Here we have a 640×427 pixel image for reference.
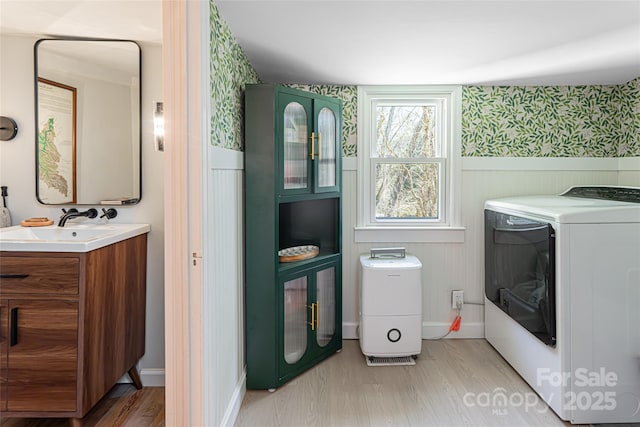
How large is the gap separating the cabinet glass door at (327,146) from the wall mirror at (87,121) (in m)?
1.08

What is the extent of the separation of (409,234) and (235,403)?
69.2 inches

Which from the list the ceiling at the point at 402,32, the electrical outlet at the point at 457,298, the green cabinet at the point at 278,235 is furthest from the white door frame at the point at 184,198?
the electrical outlet at the point at 457,298

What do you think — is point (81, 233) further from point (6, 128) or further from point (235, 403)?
point (235, 403)

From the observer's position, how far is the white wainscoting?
175 centimetres

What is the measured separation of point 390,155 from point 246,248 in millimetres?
1508

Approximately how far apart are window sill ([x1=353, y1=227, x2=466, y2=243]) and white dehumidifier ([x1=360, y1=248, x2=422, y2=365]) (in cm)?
44

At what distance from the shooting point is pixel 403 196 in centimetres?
332

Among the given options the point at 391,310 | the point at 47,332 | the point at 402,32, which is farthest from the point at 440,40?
the point at 47,332

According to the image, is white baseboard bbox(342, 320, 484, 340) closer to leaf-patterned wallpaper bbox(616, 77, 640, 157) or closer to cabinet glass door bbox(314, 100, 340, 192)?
cabinet glass door bbox(314, 100, 340, 192)

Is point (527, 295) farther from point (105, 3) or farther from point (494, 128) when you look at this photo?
point (105, 3)

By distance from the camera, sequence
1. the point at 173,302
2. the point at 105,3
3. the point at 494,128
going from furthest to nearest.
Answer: the point at 494,128, the point at 105,3, the point at 173,302

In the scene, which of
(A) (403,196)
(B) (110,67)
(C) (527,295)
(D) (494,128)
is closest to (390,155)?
(A) (403,196)

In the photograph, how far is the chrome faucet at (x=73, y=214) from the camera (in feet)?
7.48

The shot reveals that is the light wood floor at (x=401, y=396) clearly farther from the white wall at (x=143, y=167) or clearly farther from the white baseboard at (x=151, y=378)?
the white wall at (x=143, y=167)
